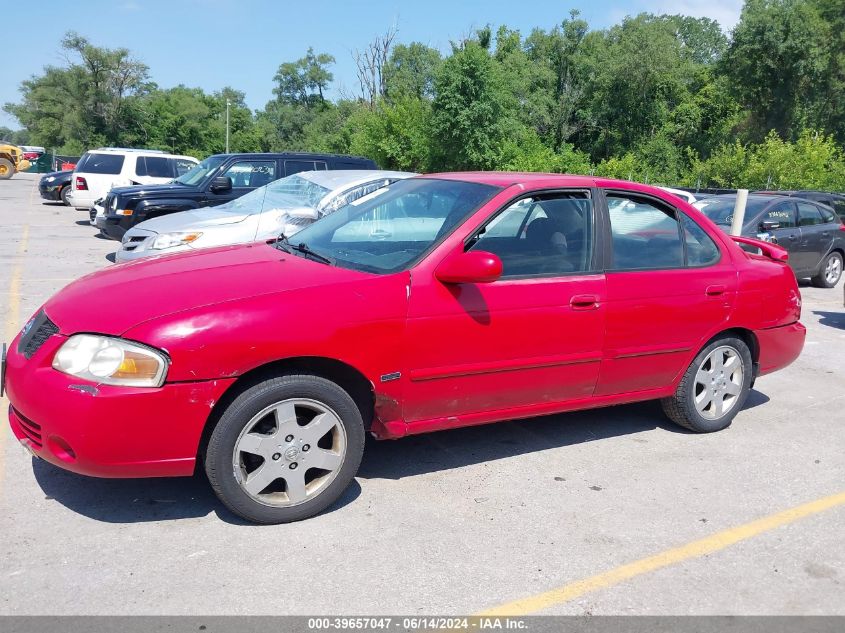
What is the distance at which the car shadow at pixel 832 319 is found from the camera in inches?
386

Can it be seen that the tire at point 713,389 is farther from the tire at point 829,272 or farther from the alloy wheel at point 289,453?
the tire at point 829,272

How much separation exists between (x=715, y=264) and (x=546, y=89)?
1944 inches

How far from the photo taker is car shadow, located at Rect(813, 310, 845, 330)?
979cm

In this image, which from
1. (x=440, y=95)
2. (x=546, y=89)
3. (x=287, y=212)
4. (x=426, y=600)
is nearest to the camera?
(x=426, y=600)

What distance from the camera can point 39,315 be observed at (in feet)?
13.0

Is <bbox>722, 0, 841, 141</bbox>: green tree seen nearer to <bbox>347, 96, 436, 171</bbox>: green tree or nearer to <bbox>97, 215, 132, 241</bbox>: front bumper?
<bbox>347, 96, 436, 171</bbox>: green tree

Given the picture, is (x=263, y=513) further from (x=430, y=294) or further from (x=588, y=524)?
(x=588, y=524)

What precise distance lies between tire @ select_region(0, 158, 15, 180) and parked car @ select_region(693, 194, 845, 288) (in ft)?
123

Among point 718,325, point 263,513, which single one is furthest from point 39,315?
point 718,325

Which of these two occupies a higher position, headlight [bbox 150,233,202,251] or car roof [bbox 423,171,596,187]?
car roof [bbox 423,171,596,187]

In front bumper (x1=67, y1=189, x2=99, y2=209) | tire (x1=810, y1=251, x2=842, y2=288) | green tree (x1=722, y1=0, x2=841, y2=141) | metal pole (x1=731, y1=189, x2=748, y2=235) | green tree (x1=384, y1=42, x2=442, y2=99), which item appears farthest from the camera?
green tree (x1=384, y1=42, x2=442, y2=99)

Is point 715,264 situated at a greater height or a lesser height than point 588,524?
greater

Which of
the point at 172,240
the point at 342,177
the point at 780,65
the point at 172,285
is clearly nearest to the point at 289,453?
the point at 172,285

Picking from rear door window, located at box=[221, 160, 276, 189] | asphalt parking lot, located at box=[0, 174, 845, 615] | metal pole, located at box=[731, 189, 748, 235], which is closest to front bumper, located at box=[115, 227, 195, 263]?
rear door window, located at box=[221, 160, 276, 189]
